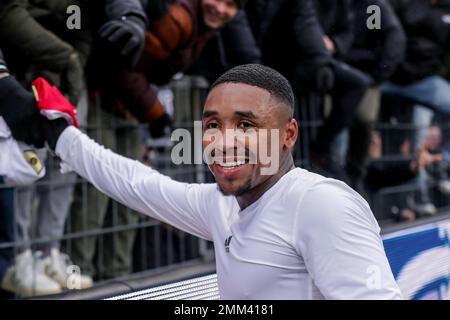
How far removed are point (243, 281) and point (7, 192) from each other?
74.5 inches

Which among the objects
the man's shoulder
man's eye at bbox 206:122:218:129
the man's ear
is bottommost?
the man's shoulder

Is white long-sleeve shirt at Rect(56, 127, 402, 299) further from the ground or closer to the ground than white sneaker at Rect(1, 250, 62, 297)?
further from the ground

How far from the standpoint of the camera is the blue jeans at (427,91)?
19.8 ft

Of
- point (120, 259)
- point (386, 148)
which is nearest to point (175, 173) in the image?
point (120, 259)

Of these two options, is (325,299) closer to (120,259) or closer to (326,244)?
(326,244)

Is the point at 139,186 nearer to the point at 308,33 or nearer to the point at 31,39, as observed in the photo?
the point at 31,39

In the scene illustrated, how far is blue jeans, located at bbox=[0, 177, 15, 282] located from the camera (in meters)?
3.21

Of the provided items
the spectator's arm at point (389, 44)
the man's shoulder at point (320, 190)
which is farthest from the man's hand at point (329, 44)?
the man's shoulder at point (320, 190)

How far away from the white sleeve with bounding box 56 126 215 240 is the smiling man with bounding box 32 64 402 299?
18 cm

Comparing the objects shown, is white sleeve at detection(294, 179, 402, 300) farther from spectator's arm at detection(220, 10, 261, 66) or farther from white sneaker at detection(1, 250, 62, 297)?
spectator's arm at detection(220, 10, 261, 66)

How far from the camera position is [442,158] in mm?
6797

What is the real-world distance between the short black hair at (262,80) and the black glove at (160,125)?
1958 millimetres

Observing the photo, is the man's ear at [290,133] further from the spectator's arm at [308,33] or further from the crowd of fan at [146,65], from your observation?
the spectator's arm at [308,33]

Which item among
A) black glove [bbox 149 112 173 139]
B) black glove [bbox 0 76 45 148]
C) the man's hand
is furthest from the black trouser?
black glove [bbox 0 76 45 148]
